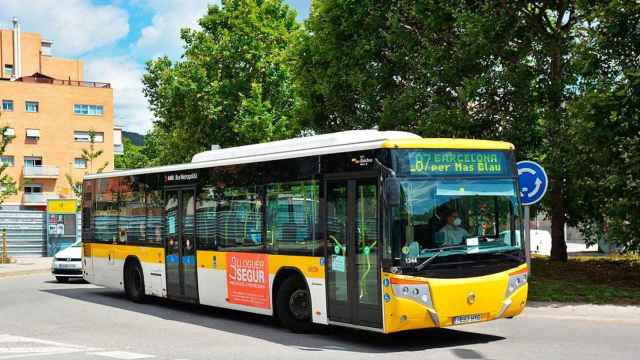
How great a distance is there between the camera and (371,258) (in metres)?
11.2

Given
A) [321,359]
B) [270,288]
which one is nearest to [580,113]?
[270,288]

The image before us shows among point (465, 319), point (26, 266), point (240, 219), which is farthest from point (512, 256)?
point (26, 266)

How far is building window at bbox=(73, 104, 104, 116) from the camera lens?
8631cm

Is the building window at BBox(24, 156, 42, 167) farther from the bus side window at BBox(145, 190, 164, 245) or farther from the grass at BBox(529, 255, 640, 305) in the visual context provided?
the bus side window at BBox(145, 190, 164, 245)

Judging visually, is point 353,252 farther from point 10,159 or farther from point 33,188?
point 33,188

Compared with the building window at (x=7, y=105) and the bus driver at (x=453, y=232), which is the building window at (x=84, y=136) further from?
the bus driver at (x=453, y=232)

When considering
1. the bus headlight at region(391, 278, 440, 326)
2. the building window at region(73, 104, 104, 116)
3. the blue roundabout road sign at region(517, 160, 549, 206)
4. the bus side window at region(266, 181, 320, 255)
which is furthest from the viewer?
the building window at region(73, 104, 104, 116)

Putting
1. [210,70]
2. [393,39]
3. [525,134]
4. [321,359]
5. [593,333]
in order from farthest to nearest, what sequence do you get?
[210,70]
[393,39]
[525,134]
[593,333]
[321,359]

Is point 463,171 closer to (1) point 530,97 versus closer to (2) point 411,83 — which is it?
(1) point 530,97

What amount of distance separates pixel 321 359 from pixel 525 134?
13217mm

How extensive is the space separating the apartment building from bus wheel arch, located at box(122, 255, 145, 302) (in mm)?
66005

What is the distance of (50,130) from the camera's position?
8444 cm

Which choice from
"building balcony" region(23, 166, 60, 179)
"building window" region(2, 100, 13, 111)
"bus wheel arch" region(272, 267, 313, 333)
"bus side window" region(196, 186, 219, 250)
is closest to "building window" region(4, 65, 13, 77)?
"building window" region(2, 100, 13, 111)

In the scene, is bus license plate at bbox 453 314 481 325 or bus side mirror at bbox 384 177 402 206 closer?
bus side mirror at bbox 384 177 402 206
